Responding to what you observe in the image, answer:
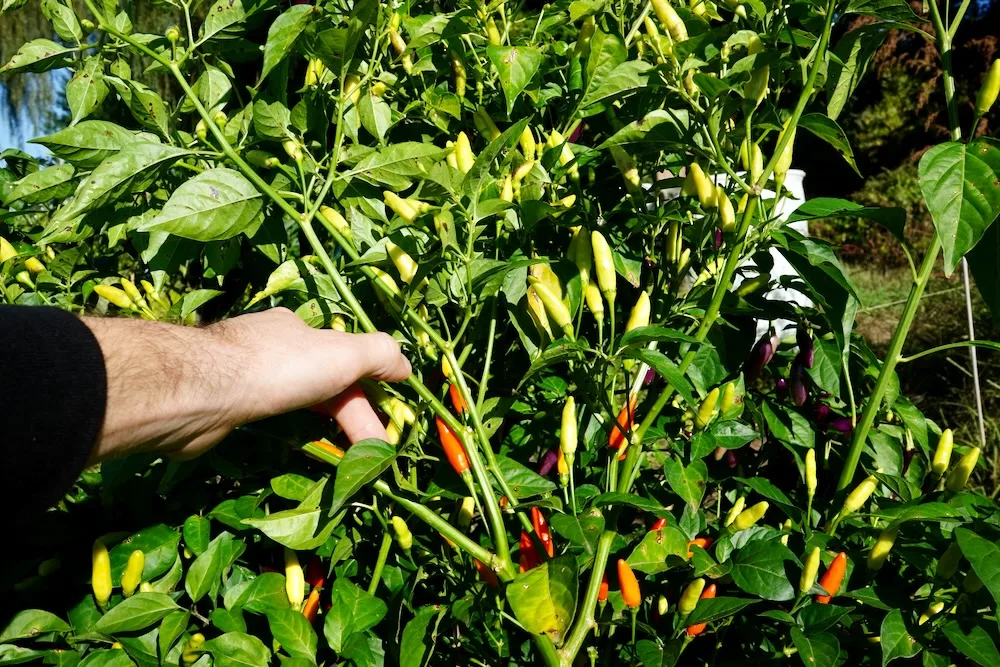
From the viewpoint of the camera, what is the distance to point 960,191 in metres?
0.75

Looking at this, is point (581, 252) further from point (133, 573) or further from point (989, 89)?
point (133, 573)

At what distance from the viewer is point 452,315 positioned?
4.25 feet

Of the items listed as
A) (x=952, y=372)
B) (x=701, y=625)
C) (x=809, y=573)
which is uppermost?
(x=809, y=573)

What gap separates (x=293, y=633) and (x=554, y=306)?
1.67ft

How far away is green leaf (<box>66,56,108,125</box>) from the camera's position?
1037 millimetres

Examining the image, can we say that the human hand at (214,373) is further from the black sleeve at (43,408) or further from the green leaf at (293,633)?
the green leaf at (293,633)

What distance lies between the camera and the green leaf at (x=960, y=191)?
2.37ft

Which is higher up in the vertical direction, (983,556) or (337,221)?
(337,221)

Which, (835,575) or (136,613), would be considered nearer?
(835,575)

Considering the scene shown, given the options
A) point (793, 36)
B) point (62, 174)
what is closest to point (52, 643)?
point (62, 174)

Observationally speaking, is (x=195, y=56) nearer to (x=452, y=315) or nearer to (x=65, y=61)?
(x=65, y=61)

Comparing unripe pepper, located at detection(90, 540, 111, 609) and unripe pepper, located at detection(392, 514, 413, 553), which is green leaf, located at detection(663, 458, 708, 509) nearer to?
unripe pepper, located at detection(392, 514, 413, 553)

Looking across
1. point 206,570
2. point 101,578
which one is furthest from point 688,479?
point 101,578

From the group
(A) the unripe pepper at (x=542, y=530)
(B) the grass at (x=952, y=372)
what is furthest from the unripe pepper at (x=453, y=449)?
(B) the grass at (x=952, y=372)
